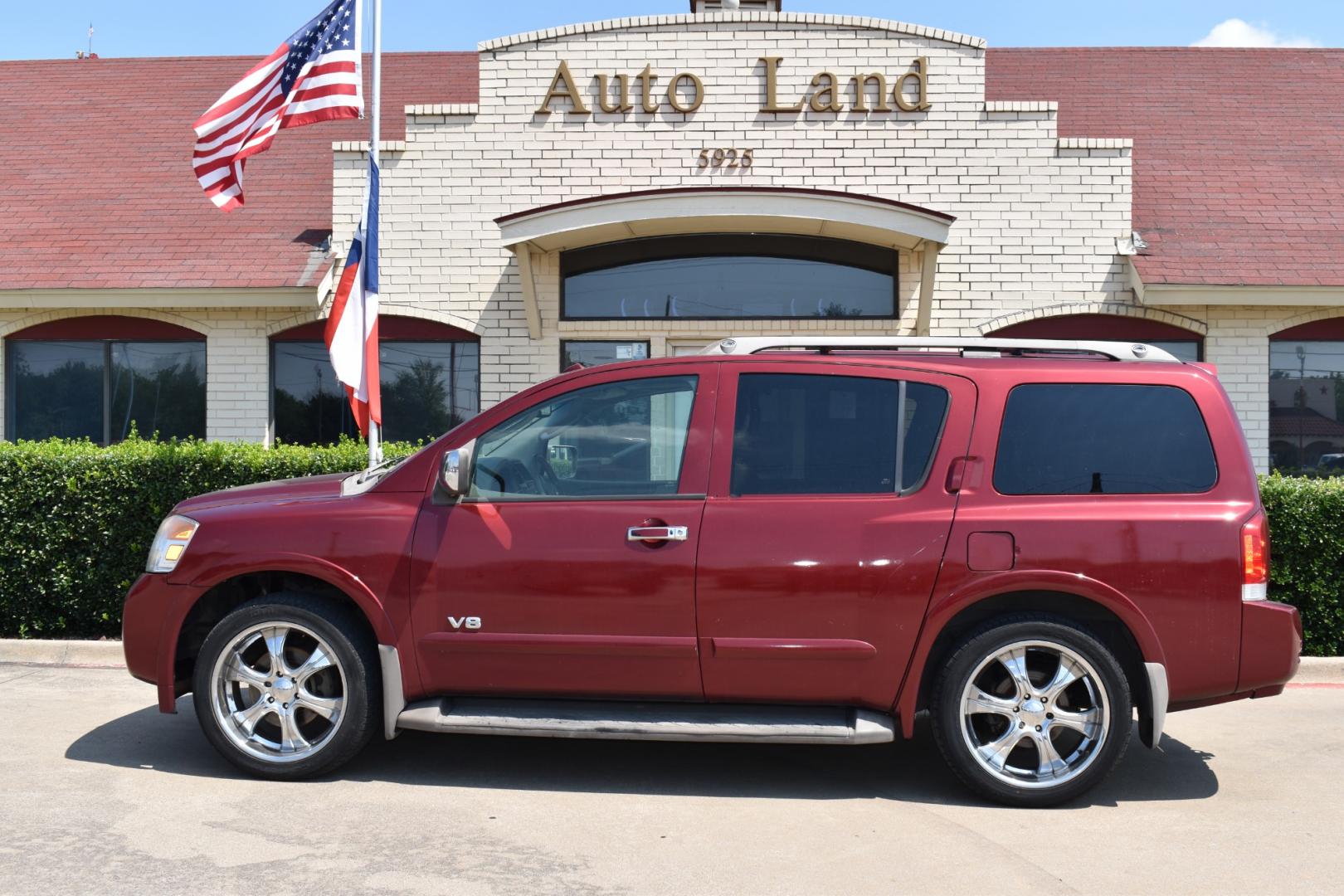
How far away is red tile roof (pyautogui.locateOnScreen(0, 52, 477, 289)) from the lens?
11711 millimetres

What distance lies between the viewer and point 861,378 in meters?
5.41

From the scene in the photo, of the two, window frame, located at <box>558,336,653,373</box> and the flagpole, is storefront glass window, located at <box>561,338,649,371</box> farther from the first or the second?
the flagpole

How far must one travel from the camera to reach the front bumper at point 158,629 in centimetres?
553

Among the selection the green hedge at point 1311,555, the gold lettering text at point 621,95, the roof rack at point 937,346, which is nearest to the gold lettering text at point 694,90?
the gold lettering text at point 621,95

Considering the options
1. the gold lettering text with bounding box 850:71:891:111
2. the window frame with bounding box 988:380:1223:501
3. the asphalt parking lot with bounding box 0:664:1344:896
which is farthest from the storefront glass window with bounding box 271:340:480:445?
the window frame with bounding box 988:380:1223:501

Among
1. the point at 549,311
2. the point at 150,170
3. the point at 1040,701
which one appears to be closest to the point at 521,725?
the point at 1040,701

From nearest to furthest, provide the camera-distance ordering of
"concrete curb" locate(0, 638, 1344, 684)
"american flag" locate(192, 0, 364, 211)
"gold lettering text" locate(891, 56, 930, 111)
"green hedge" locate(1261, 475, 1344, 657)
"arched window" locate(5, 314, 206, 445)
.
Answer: "green hedge" locate(1261, 475, 1344, 657)
"concrete curb" locate(0, 638, 1344, 684)
"american flag" locate(192, 0, 364, 211)
"gold lettering text" locate(891, 56, 930, 111)
"arched window" locate(5, 314, 206, 445)

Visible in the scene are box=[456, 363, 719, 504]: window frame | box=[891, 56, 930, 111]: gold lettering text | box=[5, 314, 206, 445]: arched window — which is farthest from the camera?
box=[5, 314, 206, 445]: arched window

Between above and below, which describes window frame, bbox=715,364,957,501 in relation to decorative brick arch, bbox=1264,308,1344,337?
below

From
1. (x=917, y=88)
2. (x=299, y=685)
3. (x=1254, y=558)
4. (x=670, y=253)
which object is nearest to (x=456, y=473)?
(x=299, y=685)

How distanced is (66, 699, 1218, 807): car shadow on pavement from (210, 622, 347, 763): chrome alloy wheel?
0.26 m

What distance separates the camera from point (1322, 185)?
12320 mm

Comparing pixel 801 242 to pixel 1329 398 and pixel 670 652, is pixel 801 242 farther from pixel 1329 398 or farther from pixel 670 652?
pixel 670 652

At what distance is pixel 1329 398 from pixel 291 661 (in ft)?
33.1
